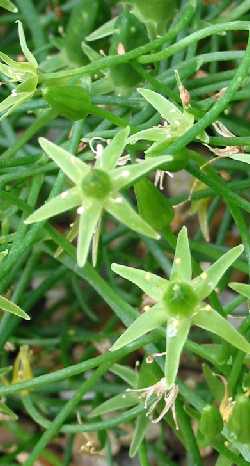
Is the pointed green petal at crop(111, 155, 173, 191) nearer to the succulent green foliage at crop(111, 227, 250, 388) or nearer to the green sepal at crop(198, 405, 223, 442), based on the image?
the succulent green foliage at crop(111, 227, 250, 388)

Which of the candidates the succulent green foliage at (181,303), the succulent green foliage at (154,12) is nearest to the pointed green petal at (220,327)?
the succulent green foliage at (181,303)

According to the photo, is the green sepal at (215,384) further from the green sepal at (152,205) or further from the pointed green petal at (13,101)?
the pointed green petal at (13,101)

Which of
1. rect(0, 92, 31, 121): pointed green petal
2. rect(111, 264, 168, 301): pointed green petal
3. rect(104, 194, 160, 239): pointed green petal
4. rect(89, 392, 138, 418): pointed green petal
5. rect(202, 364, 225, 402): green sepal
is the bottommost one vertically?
rect(89, 392, 138, 418): pointed green petal

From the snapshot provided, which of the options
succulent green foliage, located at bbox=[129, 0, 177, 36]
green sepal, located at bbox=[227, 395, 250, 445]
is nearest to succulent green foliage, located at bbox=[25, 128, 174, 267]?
green sepal, located at bbox=[227, 395, 250, 445]

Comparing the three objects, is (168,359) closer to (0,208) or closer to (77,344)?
(0,208)

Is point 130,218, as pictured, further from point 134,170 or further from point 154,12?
point 154,12

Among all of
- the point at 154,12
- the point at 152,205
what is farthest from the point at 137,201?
the point at 154,12
